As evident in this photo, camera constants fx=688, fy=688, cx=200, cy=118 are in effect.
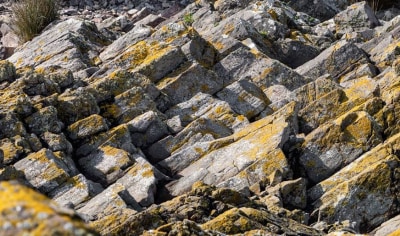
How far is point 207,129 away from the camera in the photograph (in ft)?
60.7

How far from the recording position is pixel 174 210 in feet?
39.5

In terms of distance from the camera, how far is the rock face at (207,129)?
13.8 m

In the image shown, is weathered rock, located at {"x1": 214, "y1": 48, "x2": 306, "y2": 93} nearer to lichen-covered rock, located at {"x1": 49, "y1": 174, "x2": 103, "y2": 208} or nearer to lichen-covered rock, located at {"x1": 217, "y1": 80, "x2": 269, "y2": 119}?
lichen-covered rock, located at {"x1": 217, "y1": 80, "x2": 269, "y2": 119}

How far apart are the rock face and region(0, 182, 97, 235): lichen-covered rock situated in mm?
5047

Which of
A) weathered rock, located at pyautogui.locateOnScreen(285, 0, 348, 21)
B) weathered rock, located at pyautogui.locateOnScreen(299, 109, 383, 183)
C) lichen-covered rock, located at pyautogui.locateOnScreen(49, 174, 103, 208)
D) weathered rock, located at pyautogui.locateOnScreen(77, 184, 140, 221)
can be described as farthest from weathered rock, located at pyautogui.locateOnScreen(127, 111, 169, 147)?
weathered rock, located at pyautogui.locateOnScreen(285, 0, 348, 21)

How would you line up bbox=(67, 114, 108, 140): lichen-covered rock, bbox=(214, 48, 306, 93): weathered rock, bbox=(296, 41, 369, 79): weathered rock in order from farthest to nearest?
bbox=(296, 41, 369, 79): weathered rock < bbox=(214, 48, 306, 93): weathered rock < bbox=(67, 114, 108, 140): lichen-covered rock

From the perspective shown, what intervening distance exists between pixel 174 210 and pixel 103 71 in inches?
403

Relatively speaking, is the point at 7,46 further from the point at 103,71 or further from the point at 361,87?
the point at 361,87

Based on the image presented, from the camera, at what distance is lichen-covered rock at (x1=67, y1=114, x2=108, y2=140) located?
→ 1759cm


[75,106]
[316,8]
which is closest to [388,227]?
[75,106]

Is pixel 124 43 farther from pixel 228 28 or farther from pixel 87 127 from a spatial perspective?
pixel 87 127

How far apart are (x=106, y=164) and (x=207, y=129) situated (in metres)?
3.20

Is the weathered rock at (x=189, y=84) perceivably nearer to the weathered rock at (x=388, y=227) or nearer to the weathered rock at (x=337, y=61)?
the weathered rock at (x=337, y=61)

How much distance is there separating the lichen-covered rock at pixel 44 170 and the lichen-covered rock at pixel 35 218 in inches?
423
